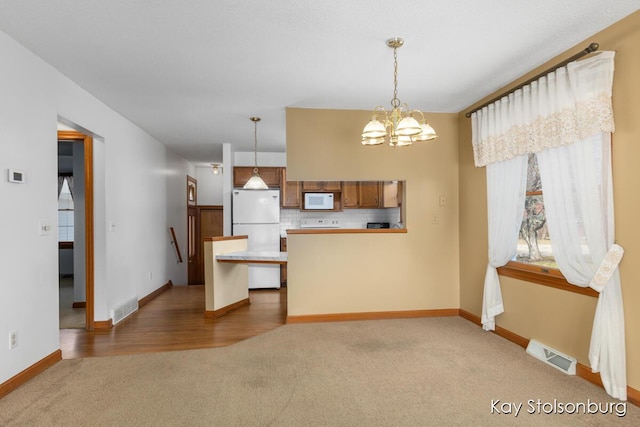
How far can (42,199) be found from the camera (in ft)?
9.68

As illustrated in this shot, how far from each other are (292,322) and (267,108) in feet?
8.21

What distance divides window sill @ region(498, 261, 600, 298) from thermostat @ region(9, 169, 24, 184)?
4203 mm

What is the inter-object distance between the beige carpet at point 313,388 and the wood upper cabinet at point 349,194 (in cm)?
316

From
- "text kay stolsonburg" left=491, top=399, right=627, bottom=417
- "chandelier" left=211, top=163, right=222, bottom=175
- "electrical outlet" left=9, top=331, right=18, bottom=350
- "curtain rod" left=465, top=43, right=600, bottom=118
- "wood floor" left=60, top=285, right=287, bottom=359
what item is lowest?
"wood floor" left=60, top=285, right=287, bottom=359

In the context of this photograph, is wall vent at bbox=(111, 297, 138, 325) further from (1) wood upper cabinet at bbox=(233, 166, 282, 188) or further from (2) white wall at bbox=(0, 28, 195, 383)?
(1) wood upper cabinet at bbox=(233, 166, 282, 188)

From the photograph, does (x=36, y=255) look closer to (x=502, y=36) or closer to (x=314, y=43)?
(x=314, y=43)

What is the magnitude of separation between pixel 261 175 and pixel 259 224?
0.96 meters

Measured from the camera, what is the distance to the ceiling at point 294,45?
7.50ft

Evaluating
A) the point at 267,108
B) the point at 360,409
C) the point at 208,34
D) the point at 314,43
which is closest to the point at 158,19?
the point at 208,34

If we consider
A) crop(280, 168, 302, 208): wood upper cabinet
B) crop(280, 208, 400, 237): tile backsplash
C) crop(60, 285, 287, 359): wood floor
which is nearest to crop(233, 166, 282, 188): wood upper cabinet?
crop(280, 168, 302, 208): wood upper cabinet

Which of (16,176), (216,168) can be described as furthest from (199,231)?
(16,176)

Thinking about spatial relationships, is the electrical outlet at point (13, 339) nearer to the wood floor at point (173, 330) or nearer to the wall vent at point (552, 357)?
the wood floor at point (173, 330)

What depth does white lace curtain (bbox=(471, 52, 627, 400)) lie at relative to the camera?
245 cm

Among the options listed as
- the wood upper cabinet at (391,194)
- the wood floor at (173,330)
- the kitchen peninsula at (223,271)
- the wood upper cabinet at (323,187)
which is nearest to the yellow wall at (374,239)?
the wood upper cabinet at (391,194)
